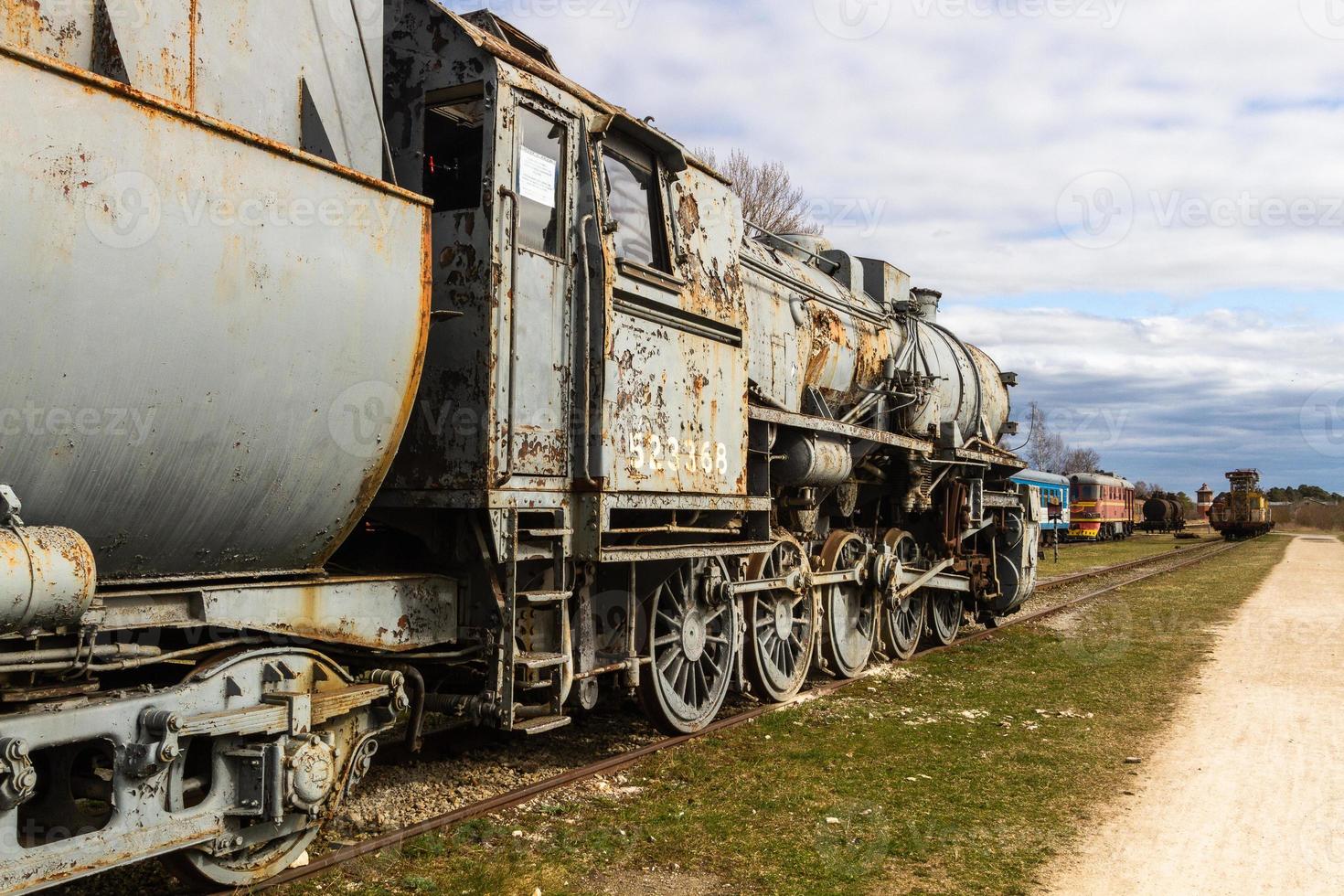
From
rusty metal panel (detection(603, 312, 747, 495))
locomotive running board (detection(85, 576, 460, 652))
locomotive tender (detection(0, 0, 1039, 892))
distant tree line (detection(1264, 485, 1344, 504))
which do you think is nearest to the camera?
locomotive tender (detection(0, 0, 1039, 892))

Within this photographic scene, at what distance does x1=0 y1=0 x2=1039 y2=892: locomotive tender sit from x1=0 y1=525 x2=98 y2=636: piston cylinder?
1cm

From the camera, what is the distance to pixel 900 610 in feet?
36.8

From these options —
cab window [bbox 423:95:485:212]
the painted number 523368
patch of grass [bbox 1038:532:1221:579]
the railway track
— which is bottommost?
the railway track

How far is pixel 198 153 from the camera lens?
359cm

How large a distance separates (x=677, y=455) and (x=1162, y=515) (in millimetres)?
65677

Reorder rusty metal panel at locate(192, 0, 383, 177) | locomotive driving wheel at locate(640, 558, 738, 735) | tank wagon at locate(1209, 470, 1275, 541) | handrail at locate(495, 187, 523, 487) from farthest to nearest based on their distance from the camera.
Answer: tank wagon at locate(1209, 470, 1275, 541)
locomotive driving wheel at locate(640, 558, 738, 735)
handrail at locate(495, 187, 523, 487)
rusty metal panel at locate(192, 0, 383, 177)

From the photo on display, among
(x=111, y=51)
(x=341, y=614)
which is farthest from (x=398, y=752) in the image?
(x=111, y=51)

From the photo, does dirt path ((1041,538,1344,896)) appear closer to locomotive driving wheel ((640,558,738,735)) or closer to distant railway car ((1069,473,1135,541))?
locomotive driving wheel ((640,558,738,735))

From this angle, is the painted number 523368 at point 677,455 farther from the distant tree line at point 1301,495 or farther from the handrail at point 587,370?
the distant tree line at point 1301,495

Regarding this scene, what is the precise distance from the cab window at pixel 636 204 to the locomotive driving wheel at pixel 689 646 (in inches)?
79.7

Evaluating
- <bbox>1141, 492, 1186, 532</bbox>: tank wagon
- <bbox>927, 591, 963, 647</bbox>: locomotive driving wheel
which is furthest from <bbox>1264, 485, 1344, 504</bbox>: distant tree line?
<bbox>927, 591, 963, 647</bbox>: locomotive driving wheel

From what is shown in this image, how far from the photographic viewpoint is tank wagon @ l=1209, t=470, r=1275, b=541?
179 feet

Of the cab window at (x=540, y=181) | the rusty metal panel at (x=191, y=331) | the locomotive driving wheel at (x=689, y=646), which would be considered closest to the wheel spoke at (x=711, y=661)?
the locomotive driving wheel at (x=689, y=646)

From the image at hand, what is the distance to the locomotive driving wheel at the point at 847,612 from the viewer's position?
9773mm
